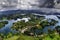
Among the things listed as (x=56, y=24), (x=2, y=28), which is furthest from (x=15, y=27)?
(x=56, y=24)

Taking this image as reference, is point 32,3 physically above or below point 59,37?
above

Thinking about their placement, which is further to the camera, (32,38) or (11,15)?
(11,15)

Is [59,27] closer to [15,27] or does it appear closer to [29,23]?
[29,23]

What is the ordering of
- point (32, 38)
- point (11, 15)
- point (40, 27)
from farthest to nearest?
point (11, 15) < point (40, 27) < point (32, 38)

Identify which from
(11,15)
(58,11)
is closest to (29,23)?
(11,15)

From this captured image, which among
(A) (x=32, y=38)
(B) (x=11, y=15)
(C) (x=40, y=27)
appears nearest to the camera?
(A) (x=32, y=38)

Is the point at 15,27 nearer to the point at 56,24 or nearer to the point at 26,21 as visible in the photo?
the point at 26,21
